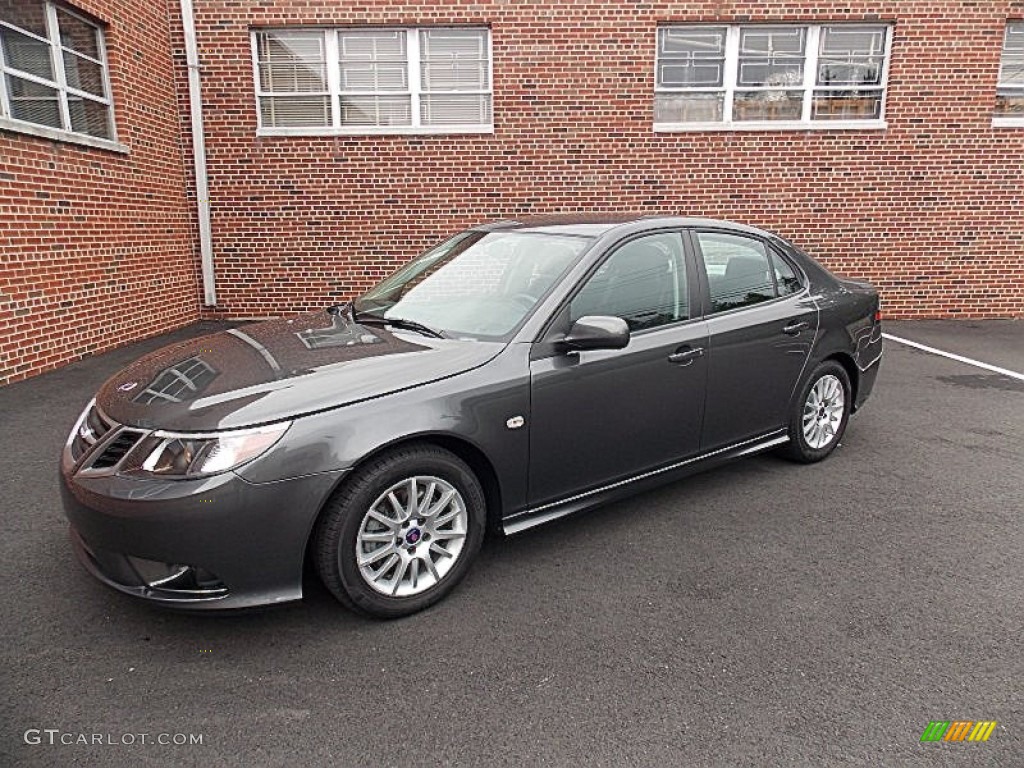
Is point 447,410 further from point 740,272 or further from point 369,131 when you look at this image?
point 369,131

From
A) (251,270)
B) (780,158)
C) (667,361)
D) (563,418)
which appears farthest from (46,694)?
(780,158)

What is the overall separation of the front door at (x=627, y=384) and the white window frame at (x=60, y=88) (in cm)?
581

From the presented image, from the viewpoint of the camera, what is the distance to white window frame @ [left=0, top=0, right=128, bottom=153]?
618 centimetres

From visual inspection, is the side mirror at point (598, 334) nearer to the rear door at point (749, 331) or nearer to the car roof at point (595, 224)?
the car roof at point (595, 224)

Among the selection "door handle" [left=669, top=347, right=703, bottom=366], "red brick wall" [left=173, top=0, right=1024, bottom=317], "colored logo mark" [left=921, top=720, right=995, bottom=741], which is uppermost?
"red brick wall" [left=173, top=0, right=1024, bottom=317]

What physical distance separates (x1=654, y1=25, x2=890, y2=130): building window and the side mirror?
713cm

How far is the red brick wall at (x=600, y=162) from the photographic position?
8.92 metres

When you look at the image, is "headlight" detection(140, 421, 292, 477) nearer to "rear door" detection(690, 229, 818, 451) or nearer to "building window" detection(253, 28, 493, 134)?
"rear door" detection(690, 229, 818, 451)

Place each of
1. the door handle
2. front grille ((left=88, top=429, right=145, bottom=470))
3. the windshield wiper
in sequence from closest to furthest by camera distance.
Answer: front grille ((left=88, top=429, right=145, bottom=470))
the windshield wiper
the door handle

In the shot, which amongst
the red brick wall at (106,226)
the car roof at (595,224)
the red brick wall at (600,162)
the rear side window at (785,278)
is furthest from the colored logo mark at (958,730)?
the red brick wall at (600,162)

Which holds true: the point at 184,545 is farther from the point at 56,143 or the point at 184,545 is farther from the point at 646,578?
the point at 56,143

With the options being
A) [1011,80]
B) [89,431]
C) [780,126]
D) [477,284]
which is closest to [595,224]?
[477,284]

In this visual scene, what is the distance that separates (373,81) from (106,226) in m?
3.73

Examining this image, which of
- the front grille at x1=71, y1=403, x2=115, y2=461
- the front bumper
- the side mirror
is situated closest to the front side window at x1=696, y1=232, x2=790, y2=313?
the side mirror
